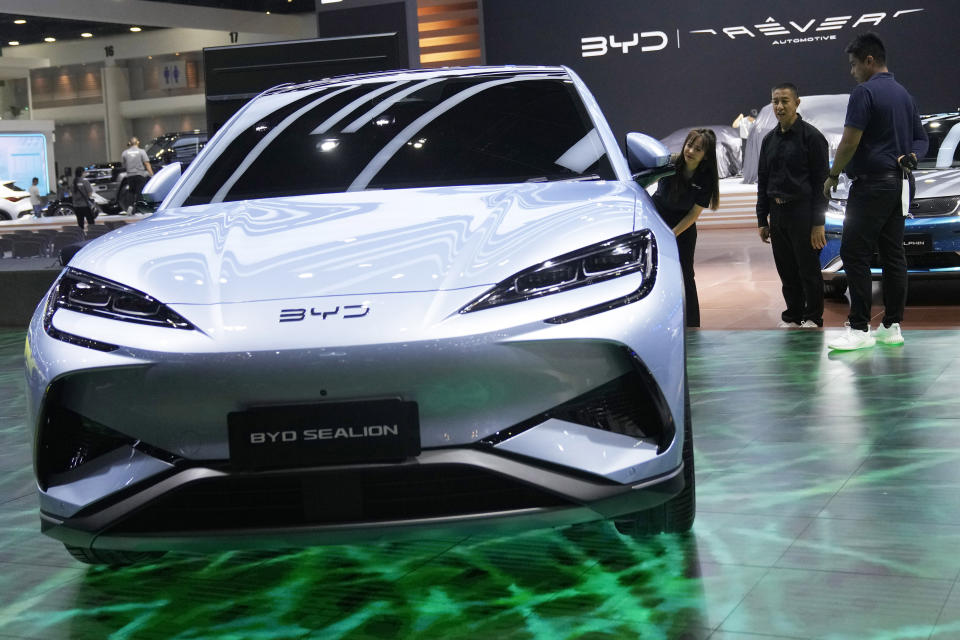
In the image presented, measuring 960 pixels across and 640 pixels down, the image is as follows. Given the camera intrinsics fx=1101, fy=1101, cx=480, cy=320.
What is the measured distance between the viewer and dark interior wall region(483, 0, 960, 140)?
15.5 meters

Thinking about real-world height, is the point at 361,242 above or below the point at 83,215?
above

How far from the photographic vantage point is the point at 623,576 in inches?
110

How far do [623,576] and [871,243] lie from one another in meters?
3.78

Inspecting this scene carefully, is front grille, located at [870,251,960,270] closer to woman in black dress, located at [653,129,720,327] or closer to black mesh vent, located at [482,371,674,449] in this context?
woman in black dress, located at [653,129,720,327]

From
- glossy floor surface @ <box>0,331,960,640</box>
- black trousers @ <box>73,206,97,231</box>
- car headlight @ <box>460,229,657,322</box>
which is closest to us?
car headlight @ <box>460,229,657,322</box>

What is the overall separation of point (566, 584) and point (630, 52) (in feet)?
49.7

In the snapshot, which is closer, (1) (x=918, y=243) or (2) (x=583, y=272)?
(2) (x=583, y=272)

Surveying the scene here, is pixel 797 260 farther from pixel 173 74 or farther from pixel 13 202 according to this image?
pixel 173 74

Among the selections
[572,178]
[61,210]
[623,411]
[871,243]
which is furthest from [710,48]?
[61,210]

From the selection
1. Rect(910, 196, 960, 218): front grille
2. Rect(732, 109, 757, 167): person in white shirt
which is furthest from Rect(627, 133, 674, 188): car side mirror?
Rect(732, 109, 757, 167): person in white shirt

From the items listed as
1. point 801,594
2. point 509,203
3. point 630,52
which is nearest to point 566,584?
point 801,594

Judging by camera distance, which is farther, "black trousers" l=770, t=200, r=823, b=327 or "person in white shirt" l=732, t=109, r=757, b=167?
"person in white shirt" l=732, t=109, r=757, b=167

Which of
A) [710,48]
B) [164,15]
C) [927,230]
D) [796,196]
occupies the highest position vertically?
[164,15]

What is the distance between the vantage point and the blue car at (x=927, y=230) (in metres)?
7.62
